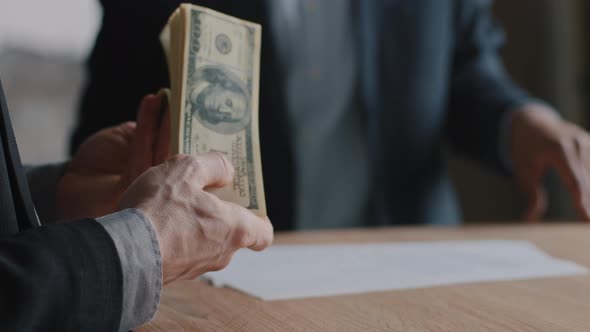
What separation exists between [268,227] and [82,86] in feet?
0.84

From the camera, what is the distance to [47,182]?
1.53ft

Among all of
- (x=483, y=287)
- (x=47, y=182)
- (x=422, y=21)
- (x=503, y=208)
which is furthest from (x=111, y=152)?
(x=503, y=208)

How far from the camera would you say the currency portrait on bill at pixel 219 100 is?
449 millimetres

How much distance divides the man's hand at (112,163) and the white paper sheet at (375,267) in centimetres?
15

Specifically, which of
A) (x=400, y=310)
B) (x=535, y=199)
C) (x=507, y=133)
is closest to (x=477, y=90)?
(x=507, y=133)

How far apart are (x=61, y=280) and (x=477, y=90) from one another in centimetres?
126

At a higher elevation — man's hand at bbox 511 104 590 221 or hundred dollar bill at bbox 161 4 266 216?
hundred dollar bill at bbox 161 4 266 216

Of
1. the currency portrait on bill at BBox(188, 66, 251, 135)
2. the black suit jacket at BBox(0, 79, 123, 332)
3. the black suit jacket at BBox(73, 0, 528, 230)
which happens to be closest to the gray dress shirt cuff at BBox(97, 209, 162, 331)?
the black suit jacket at BBox(0, 79, 123, 332)

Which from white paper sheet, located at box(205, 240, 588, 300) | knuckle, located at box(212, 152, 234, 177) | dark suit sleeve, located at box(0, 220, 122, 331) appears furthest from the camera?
white paper sheet, located at box(205, 240, 588, 300)

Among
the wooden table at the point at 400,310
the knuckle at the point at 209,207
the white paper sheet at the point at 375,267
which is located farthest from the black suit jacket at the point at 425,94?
the knuckle at the point at 209,207

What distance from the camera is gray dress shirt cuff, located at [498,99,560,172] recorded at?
1.22 m

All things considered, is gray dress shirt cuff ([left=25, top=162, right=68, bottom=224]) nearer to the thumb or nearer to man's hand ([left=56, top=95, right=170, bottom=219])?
man's hand ([left=56, top=95, right=170, bottom=219])

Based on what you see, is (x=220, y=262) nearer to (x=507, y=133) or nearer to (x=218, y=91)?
(x=218, y=91)

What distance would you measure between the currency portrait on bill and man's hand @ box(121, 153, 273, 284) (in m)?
0.05
